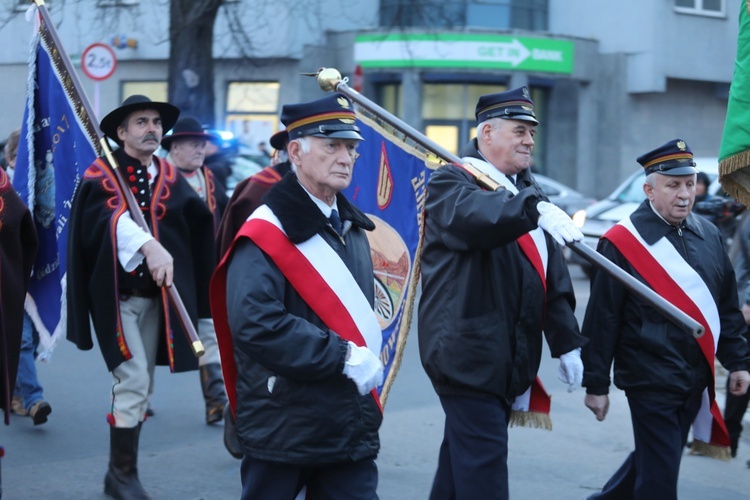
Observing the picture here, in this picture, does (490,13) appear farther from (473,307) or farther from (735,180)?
(473,307)

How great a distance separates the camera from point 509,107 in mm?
4457

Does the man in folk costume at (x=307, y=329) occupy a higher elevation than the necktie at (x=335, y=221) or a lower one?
lower

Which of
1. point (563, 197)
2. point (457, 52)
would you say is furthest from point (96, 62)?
point (457, 52)

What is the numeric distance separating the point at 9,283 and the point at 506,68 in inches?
883

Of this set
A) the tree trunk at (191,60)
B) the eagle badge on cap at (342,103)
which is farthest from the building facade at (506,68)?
the eagle badge on cap at (342,103)

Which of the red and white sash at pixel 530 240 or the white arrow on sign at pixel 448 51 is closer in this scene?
the red and white sash at pixel 530 240

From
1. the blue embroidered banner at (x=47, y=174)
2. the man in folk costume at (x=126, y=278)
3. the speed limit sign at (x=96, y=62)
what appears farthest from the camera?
the speed limit sign at (x=96, y=62)

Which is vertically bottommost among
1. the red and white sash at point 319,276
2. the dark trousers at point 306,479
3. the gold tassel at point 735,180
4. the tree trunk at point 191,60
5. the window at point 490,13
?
the dark trousers at point 306,479

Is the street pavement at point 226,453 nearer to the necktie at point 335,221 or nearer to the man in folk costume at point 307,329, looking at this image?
the man in folk costume at point 307,329

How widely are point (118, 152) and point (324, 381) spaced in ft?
8.53

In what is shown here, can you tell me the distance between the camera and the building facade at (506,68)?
26.3m

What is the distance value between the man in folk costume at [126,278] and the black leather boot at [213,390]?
1170mm

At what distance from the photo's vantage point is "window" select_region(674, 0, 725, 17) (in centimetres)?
2779

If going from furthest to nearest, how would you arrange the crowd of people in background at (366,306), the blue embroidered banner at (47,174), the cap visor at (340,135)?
1. the blue embroidered banner at (47,174)
2. the cap visor at (340,135)
3. the crowd of people in background at (366,306)
